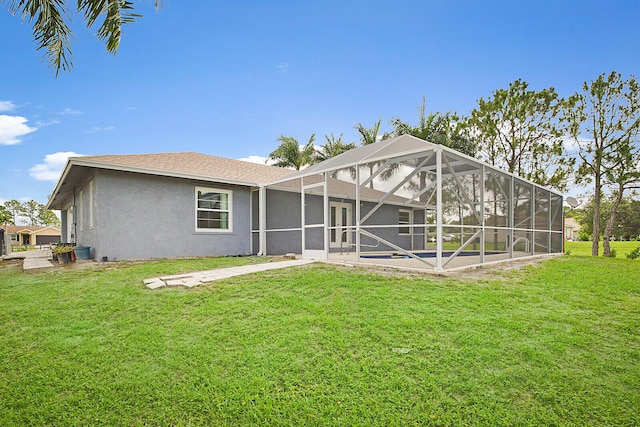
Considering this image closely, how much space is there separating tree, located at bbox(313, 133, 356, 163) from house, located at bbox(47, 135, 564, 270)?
13.4 meters

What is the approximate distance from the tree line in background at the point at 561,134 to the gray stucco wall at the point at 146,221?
15.3 metres

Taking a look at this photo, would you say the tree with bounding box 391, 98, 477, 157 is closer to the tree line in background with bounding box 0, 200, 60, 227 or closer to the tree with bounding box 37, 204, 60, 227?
the tree with bounding box 37, 204, 60, 227

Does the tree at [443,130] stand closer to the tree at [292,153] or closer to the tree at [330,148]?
the tree at [330,148]

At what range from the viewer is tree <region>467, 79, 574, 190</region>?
18953 mm

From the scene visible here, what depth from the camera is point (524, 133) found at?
1969cm

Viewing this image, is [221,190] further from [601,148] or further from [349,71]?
[601,148]

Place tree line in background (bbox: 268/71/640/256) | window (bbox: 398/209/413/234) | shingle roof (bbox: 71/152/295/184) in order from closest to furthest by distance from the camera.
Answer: shingle roof (bbox: 71/152/295/184), tree line in background (bbox: 268/71/640/256), window (bbox: 398/209/413/234)

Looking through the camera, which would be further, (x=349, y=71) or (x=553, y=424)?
(x=349, y=71)

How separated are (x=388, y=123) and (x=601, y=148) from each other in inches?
463

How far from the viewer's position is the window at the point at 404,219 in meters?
18.4

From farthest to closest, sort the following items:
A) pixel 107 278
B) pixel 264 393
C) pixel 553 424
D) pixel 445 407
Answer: pixel 107 278 → pixel 264 393 → pixel 445 407 → pixel 553 424

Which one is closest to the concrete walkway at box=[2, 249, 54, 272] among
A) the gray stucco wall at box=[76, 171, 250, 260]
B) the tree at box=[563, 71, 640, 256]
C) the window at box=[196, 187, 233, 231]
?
the gray stucco wall at box=[76, 171, 250, 260]

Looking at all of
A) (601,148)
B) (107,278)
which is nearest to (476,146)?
(601,148)

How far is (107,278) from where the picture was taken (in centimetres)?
694
